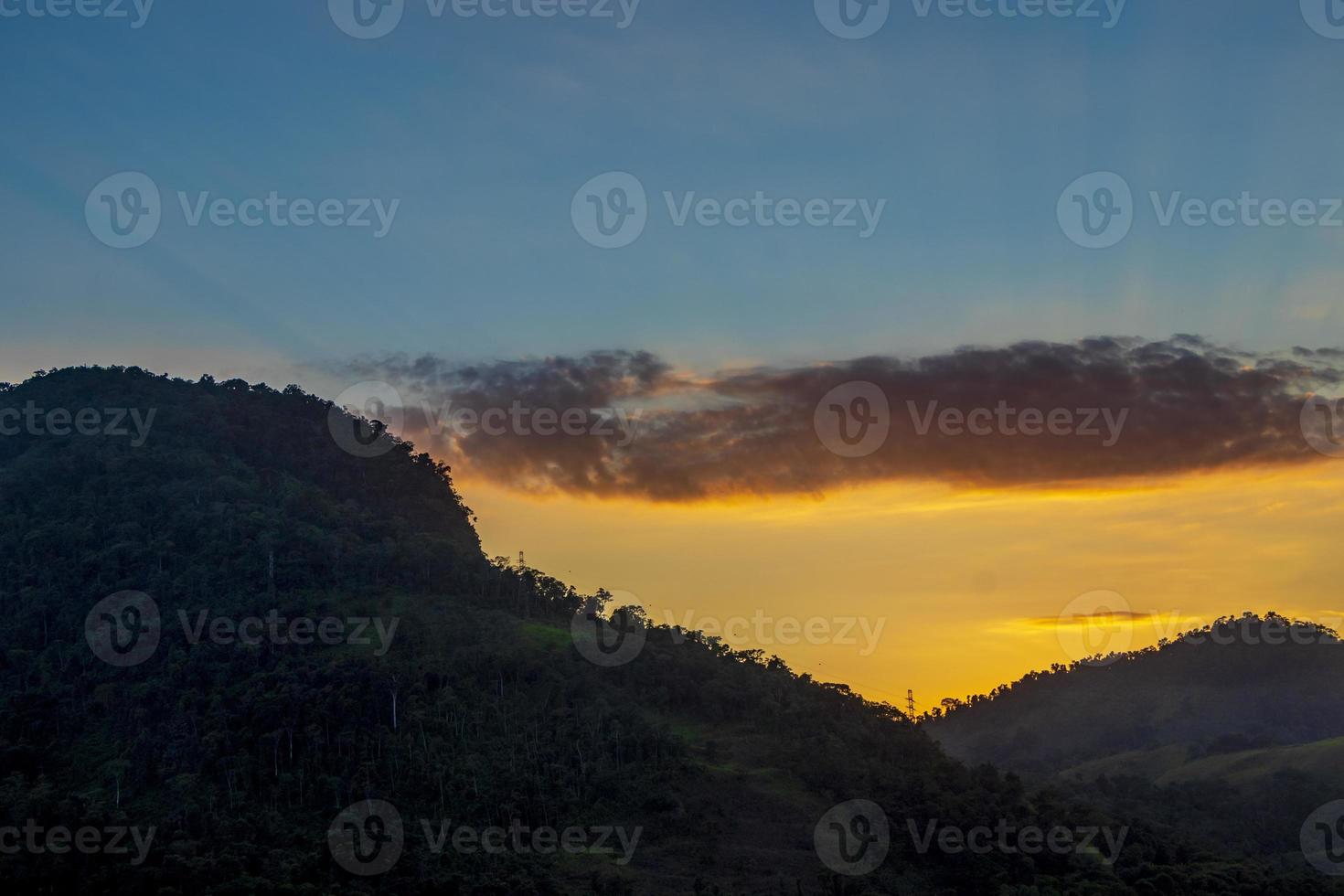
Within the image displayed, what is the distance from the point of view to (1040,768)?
17700 cm

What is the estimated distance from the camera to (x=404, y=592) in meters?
114

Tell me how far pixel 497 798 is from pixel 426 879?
1535 cm

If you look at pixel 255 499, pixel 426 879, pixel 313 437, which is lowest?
pixel 426 879

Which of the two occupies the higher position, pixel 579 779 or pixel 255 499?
pixel 255 499

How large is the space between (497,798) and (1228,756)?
112 meters

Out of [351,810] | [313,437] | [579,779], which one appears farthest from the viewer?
[313,437]

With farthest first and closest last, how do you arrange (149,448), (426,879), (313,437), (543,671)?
(313,437)
(149,448)
(543,671)
(426,879)

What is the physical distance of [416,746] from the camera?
86.4 metres

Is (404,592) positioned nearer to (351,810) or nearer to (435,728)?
(435,728)

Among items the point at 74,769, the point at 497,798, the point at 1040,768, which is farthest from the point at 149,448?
the point at 1040,768

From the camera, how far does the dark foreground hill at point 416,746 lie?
72.9 meters

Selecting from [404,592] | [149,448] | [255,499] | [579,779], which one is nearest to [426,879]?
[579,779]

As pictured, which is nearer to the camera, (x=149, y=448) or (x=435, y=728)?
(x=435, y=728)

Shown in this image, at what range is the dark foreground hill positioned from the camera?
239 ft
